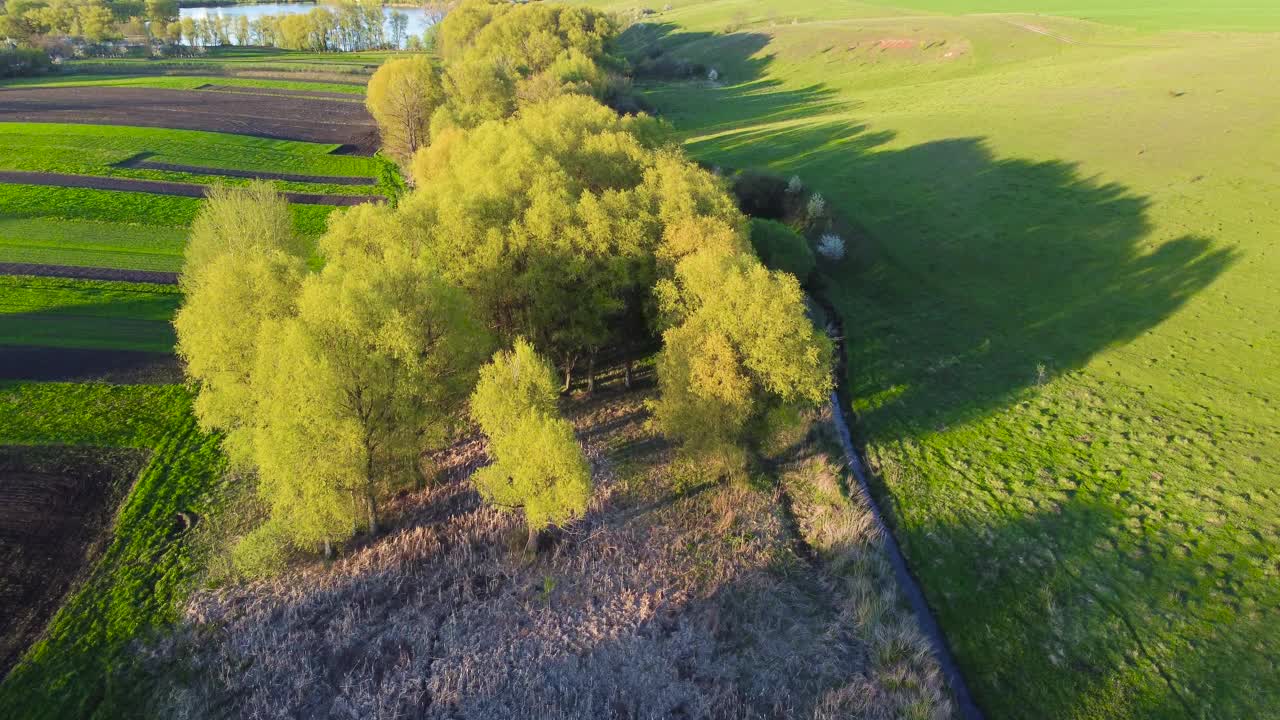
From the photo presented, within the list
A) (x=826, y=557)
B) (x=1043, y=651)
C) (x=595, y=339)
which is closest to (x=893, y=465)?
(x=826, y=557)

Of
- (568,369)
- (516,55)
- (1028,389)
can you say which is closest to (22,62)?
(516,55)

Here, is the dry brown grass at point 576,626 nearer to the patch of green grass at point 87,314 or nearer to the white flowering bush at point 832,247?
the patch of green grass at point 87,314

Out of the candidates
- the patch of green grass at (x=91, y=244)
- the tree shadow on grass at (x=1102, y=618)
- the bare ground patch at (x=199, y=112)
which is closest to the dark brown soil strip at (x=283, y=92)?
the bare ground patch at (x=199, y=112)

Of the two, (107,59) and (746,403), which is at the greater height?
(107,59)

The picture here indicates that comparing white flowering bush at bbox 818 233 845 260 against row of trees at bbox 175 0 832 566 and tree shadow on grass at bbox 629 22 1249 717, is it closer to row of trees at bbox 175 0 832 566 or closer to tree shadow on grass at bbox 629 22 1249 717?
tree shadow on grass at bbox 629 22 1249 717

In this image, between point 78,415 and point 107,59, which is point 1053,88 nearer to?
point 78,415

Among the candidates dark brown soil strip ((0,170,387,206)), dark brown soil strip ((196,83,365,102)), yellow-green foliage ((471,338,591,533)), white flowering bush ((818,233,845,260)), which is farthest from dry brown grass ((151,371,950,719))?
dark brown soil strip ((196,83,365,102))
